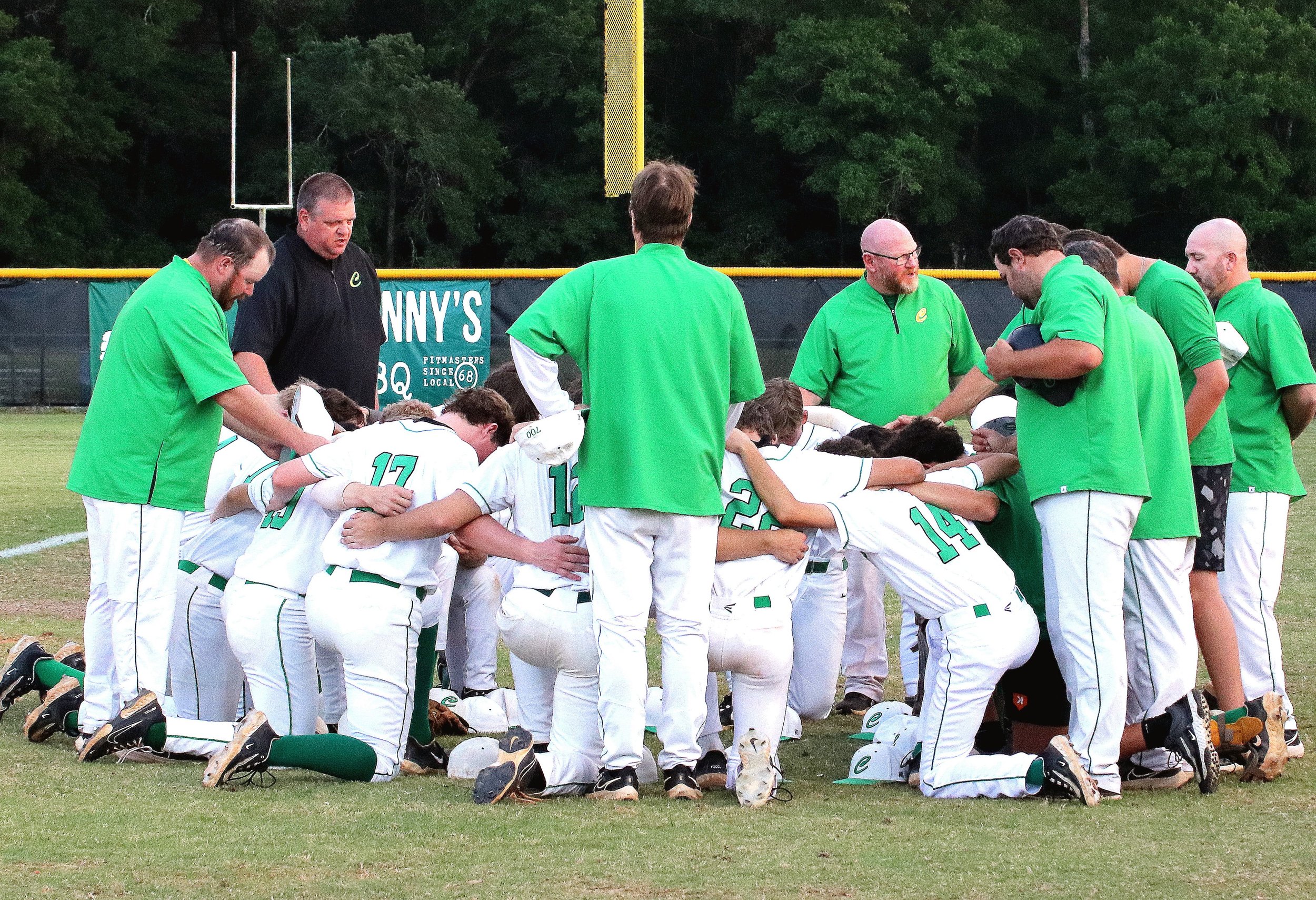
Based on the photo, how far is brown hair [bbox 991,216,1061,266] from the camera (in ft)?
15.9

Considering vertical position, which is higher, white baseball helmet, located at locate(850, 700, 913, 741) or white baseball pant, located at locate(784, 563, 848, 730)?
white baseball pant, located at locate(784, 563, 848, 730)

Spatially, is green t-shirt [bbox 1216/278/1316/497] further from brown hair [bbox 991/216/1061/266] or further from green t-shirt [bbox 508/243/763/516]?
green t-shirt [bbox 508/243/763/516]

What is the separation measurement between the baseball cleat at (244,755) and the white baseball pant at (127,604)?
621mm

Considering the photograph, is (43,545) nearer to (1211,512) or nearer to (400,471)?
(400,471)

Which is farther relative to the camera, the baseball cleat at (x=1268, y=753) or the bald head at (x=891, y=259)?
the bald head at (x=891, y=259)

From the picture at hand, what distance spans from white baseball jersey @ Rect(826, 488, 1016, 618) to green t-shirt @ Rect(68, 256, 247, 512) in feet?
7.06

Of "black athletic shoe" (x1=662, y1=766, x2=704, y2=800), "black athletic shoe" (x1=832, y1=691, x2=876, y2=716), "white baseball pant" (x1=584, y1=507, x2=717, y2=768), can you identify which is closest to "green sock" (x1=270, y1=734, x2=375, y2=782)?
"white baseball pant" (x1=584, y1=507, x2=717, y2=768)

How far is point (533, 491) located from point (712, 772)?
1058 mm

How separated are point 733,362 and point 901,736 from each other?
1.38 meters

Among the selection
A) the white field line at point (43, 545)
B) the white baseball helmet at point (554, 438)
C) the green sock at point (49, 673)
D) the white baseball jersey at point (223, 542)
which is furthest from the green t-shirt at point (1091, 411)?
the white field line at point (43, 545)

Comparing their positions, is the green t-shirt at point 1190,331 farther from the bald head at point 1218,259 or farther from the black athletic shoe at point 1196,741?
the black athletic shoe at point 1196,741

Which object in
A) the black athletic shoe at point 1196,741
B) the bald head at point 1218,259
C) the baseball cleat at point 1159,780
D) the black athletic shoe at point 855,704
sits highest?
the bald head at point 1218,259

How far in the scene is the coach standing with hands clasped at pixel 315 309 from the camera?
643 centimetres

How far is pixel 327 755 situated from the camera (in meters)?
4.73
